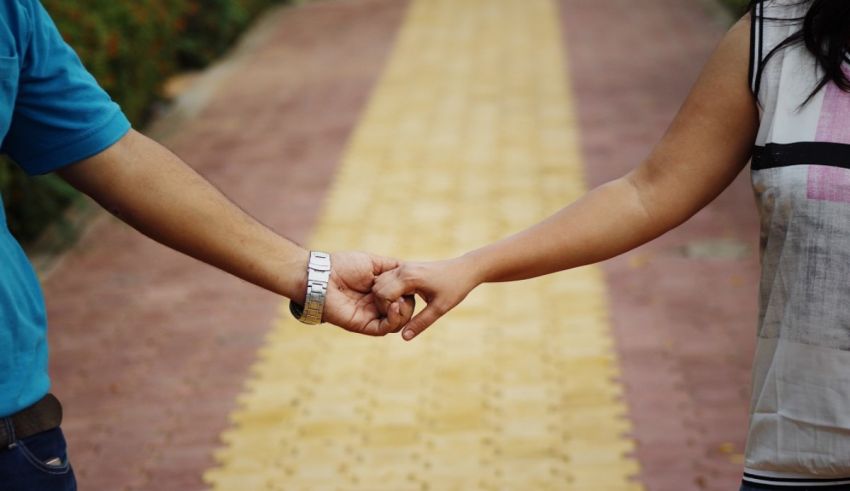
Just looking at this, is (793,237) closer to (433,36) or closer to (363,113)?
(363,113)

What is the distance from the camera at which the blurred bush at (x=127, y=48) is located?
772 centimetres

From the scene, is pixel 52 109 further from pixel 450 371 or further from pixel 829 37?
pixel 450 371

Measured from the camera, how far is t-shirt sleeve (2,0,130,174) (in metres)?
1.97

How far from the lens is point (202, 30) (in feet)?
46.8

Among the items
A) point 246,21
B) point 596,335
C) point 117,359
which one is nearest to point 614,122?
point 596,335

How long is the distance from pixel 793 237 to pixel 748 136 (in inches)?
9.3

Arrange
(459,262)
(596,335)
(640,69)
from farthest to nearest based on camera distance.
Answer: (640,69) < (596,335) < (459,262)

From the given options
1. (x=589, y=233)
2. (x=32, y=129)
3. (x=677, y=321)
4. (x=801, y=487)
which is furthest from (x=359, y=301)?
(x=677, y=321)

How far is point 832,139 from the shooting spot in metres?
1.93

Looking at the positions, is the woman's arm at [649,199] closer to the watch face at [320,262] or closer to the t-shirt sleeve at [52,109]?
the watch face at [320,262]

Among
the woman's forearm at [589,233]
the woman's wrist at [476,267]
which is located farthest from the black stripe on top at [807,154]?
the woman's wrist at [476,267]

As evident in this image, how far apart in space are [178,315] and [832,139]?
5.00m

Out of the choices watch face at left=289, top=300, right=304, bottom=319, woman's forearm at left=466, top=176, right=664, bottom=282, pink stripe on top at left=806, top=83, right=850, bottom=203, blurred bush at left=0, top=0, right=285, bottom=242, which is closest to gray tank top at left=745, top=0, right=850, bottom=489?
pink stripe on top at left=806, top=83, right=850, bottom=203

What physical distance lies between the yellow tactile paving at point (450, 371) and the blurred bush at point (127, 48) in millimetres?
1782
